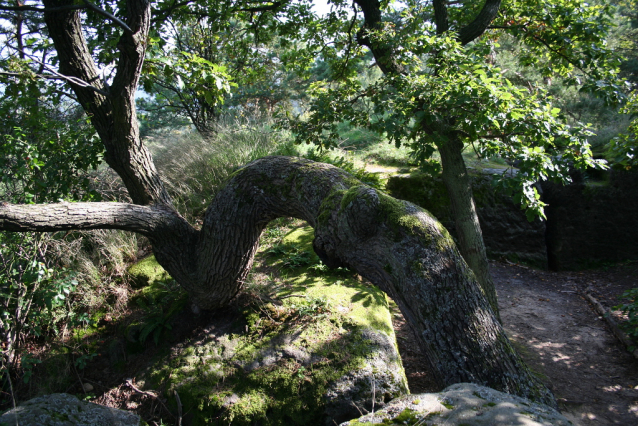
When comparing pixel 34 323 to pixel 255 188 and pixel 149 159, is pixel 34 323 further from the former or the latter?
pixel 255 188

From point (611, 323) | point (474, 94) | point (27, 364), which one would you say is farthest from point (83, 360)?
point (611, 323)

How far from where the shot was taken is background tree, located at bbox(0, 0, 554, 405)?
240 cm

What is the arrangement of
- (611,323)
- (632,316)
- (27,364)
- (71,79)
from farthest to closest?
(611,323), (632,316), (27,364), (71,79)

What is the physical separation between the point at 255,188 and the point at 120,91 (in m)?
1.62

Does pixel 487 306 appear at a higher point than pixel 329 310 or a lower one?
higher

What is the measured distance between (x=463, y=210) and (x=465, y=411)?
4.09 meters

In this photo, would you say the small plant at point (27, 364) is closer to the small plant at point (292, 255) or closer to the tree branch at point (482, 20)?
the small plant at point (292, 255)

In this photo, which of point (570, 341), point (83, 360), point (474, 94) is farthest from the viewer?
point (570, 341)

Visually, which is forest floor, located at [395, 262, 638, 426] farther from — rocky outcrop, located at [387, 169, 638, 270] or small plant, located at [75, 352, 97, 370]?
small plant, located at [75, 352, 97, 370]

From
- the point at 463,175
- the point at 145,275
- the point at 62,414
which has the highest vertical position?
the point at 463,175

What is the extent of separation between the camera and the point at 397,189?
26.8 feet

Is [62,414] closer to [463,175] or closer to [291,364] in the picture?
[291,364]

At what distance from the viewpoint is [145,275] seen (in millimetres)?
5430

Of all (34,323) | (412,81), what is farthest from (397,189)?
(34,323)
